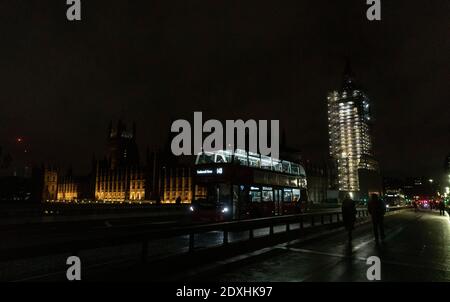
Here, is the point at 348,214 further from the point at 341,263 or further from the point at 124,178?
the point at 124,178

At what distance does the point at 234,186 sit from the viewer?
2008 cm

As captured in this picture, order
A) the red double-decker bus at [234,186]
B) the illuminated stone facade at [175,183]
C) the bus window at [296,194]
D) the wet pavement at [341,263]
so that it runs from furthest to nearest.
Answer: the illuminated stone facade at [175,183]
the bus window at [296,194]
the red double-decker bus at [234,186]
the wet pavement at [341,263]

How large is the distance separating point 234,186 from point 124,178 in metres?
114

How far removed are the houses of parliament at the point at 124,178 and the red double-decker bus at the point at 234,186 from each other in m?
82.1

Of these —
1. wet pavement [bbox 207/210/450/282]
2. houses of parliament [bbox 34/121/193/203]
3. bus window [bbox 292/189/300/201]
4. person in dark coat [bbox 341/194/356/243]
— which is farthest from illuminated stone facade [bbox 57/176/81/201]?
wet pavement [bbox 207/210/450/282]

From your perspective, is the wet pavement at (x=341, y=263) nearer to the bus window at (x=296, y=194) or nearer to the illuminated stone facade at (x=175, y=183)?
the bus window at (x=296, y=194)

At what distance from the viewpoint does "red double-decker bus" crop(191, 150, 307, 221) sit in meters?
Answer: 19.7

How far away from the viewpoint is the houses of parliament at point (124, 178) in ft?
373

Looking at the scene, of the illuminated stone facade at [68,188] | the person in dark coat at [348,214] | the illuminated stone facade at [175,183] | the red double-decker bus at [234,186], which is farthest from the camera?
the illuminated stone facade at [68,188]

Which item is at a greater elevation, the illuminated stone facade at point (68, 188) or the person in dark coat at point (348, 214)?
the illuminated stone facade at point (68, 188)

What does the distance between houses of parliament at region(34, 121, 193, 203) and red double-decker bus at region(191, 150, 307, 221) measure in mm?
82124

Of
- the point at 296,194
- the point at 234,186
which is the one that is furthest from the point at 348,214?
the point at 296,194

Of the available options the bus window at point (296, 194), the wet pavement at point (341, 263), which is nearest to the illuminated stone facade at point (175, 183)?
the bus window at point (296, 194)
